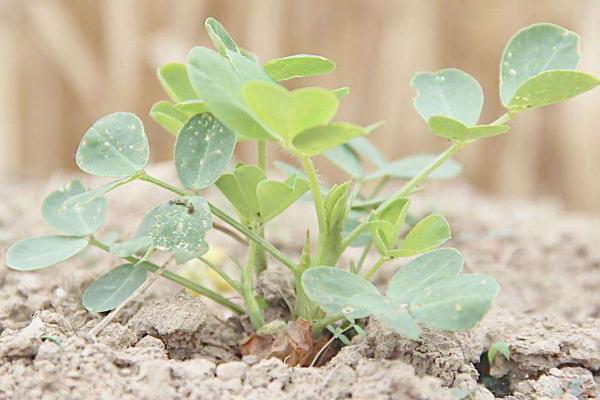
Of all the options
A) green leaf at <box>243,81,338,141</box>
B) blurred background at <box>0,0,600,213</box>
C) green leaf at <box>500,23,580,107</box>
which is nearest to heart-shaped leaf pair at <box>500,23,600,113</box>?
green leaf at <box>500,23,580,107</box>

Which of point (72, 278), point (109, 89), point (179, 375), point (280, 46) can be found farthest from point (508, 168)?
point (179, 375)

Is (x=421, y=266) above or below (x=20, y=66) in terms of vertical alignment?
above

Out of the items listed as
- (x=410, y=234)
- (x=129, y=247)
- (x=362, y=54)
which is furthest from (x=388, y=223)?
(x=362, y=54)

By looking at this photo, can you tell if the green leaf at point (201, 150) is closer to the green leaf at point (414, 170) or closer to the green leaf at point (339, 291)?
the green leaf at point (339, 291)

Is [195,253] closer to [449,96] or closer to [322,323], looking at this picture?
[322,323]

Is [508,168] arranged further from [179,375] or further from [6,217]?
[179,375]

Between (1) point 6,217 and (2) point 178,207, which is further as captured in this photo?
(1) point 6,217

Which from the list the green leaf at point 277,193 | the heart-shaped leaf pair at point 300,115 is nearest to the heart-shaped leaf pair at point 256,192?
the green leaf at point 277,193
